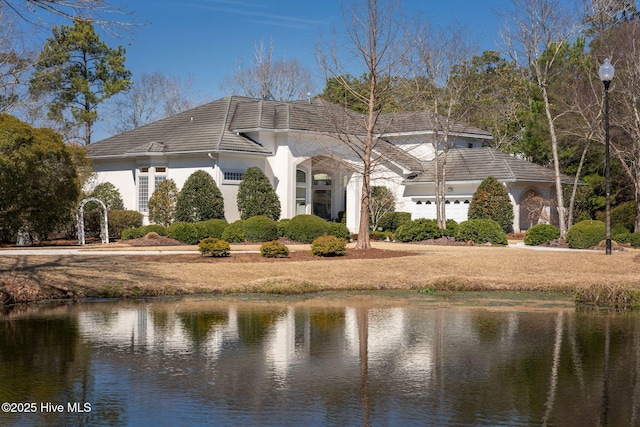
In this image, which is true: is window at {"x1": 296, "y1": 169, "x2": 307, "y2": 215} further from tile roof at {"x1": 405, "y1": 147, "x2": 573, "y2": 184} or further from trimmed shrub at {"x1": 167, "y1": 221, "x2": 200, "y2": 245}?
trimmed shrub at {"x1": 167, "y1": 221, "x2": 200, "y2": 245}

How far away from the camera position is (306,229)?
106ft

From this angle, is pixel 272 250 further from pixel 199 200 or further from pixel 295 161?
pixel 295 161

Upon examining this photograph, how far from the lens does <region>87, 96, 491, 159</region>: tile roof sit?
37750 millimetres

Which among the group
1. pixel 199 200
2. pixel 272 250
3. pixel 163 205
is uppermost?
pixel 199 200

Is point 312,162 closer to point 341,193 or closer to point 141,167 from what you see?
point 341,193

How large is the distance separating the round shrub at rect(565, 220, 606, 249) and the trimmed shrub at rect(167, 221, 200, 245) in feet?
49.2

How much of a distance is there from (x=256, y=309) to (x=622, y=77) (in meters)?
25.7

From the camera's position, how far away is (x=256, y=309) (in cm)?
1716

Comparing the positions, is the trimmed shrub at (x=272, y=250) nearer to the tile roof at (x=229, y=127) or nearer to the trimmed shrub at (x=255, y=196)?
the tile roof at (x=229, y=127)

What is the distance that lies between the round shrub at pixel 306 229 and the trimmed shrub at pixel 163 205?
686 centimetres

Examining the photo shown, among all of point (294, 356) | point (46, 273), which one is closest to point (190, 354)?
point (294, 356)

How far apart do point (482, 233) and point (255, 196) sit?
10492 mm

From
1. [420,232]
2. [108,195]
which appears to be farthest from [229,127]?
[420,232]

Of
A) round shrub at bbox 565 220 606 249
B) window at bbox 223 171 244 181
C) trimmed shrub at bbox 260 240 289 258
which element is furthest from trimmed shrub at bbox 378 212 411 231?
trimmed shrub at bbox 260 240 289 258
